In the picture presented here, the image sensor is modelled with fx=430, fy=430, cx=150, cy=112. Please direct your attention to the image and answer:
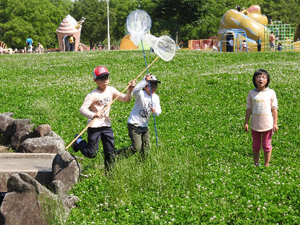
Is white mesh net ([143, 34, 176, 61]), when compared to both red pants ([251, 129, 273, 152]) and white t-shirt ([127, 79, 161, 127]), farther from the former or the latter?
red pants ([251, 129, 273, 152])

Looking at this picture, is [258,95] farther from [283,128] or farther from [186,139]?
[283,128]

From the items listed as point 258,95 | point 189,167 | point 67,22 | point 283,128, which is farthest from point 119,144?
point 67,22

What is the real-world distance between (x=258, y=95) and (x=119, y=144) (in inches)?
165

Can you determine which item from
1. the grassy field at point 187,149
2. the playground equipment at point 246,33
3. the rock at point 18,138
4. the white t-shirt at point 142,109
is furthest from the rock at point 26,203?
the playground equipment at point 246,33

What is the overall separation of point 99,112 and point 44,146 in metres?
3.57

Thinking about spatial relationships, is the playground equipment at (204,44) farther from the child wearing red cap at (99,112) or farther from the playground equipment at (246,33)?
the child wearing red cap at (99,112)

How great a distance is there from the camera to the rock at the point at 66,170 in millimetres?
8133

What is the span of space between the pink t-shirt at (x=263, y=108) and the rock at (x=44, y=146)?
5024 mm

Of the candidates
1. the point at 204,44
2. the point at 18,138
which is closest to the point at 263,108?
the point at 18,138

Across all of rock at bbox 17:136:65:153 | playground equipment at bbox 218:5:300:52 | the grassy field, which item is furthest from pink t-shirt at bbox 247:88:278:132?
playground equipment at bbox 218:5:300:52

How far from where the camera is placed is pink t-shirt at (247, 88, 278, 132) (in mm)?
8641

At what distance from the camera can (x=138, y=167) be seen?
8.22 meters

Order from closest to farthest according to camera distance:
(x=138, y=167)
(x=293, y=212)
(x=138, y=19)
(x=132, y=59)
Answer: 1. (x=293, y=212)
2. (x=138, y=167)
3. (x=138, y=19)
4. (x=132, y=59)

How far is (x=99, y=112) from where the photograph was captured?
8047mm
